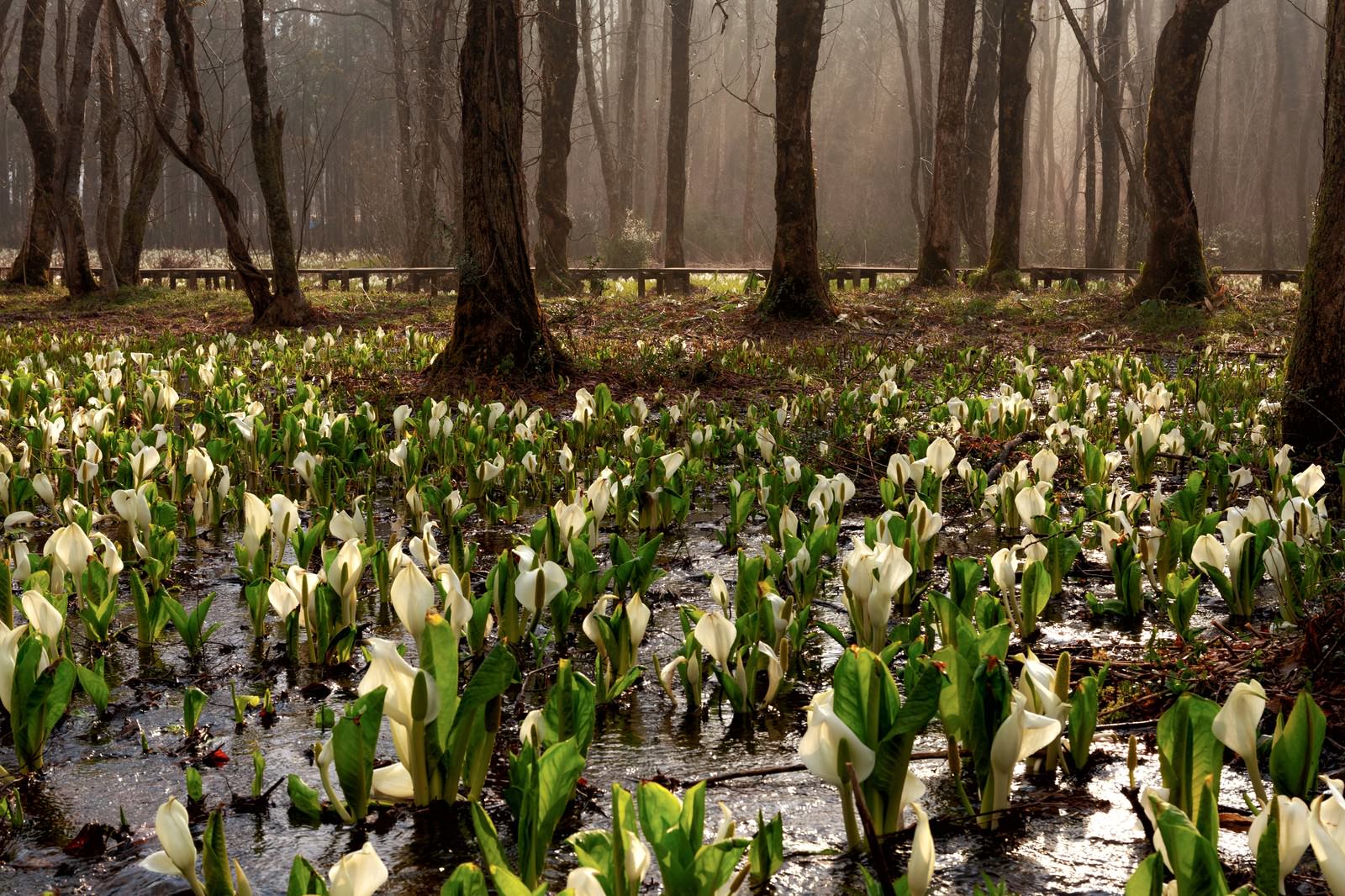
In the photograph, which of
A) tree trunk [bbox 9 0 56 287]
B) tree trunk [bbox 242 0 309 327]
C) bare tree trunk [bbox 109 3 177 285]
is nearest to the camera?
tree trunk [bbox 242 0 309 327]

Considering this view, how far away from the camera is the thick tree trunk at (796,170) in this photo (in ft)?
38.3

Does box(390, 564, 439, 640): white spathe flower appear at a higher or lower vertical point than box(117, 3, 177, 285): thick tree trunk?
lower

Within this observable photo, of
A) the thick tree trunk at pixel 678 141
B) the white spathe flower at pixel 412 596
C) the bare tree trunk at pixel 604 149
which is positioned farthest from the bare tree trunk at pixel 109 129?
the white spathe flower at pixel 412 596

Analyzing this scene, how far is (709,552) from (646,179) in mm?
53456

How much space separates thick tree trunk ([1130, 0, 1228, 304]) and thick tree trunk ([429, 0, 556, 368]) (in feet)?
24.4

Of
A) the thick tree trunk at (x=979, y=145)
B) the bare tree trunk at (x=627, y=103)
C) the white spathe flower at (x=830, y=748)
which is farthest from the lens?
the bare tree trunk at (x=627, y=103)

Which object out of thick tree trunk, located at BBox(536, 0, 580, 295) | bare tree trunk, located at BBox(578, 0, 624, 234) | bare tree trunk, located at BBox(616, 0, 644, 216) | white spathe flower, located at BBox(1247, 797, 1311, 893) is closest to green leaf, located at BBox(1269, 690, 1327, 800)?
white spathe flower, located at BBox(1247, 797, 1311, 893)

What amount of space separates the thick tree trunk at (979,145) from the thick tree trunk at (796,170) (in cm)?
1171

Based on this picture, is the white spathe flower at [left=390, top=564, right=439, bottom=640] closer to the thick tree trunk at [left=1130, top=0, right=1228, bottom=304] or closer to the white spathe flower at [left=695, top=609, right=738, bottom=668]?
the white spathe flower at [left=695, top=609, right=738, bottom=668]

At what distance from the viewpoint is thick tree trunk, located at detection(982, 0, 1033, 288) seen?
1655 cm

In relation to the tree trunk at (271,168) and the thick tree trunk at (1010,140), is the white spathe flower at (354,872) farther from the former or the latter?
the thick tree trunk at (1010,140)

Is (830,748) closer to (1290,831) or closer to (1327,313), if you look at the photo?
(1290,831)

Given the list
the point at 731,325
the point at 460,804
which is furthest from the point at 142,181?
the point at 460,804

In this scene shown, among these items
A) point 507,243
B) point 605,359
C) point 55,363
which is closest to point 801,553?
point 507,243
